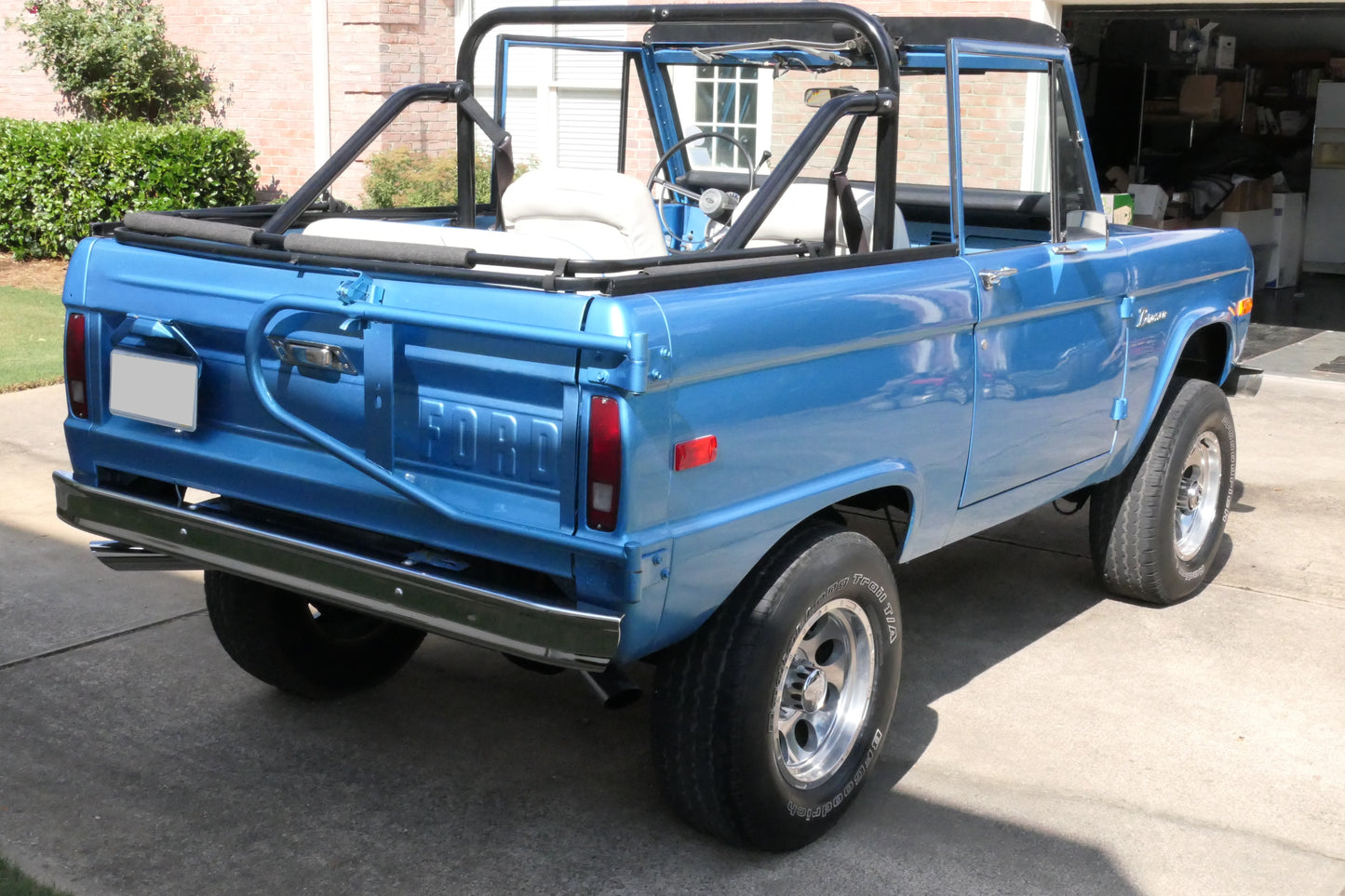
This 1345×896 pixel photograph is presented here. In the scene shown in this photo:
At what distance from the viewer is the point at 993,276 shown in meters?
4.00

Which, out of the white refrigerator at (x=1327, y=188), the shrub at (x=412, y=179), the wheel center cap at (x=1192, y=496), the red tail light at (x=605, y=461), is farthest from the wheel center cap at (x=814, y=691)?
the white refrigerator at (x=1327, y=188)

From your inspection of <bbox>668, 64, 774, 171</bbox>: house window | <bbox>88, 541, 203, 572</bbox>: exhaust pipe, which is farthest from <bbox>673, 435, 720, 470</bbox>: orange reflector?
<bbox>668, 64, 774, 171</bbox>: house window

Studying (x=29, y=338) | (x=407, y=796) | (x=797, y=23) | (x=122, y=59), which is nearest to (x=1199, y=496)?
(x=797, y=23)

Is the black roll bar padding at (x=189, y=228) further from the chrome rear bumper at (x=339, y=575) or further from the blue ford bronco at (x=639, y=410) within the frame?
the chrome rear bumper at (x=339, y=575)

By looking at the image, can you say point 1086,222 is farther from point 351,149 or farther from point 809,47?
point 351,149

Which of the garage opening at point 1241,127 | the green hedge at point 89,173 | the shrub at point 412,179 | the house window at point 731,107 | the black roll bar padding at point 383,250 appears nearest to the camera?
the black roll bar padding at point 383,250

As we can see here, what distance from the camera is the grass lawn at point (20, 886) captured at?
10.7 feet

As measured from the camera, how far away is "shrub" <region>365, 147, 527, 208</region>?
12.1 metres

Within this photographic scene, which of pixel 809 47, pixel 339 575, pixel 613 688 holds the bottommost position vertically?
pixel 613 688

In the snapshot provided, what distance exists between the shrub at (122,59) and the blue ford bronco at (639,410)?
1052 cm

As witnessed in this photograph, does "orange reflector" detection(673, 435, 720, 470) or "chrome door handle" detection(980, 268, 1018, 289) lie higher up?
"chrome door handle" detection(980, 268, 1018, 289)

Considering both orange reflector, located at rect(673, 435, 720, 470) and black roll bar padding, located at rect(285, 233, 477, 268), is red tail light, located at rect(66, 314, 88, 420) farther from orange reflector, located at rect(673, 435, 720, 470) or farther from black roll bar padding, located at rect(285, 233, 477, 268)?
orange reflector, located at rect(673, 435, 720, 470)

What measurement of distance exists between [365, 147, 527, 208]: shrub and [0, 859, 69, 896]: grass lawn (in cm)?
906

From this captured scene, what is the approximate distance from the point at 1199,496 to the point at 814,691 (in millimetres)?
2630
